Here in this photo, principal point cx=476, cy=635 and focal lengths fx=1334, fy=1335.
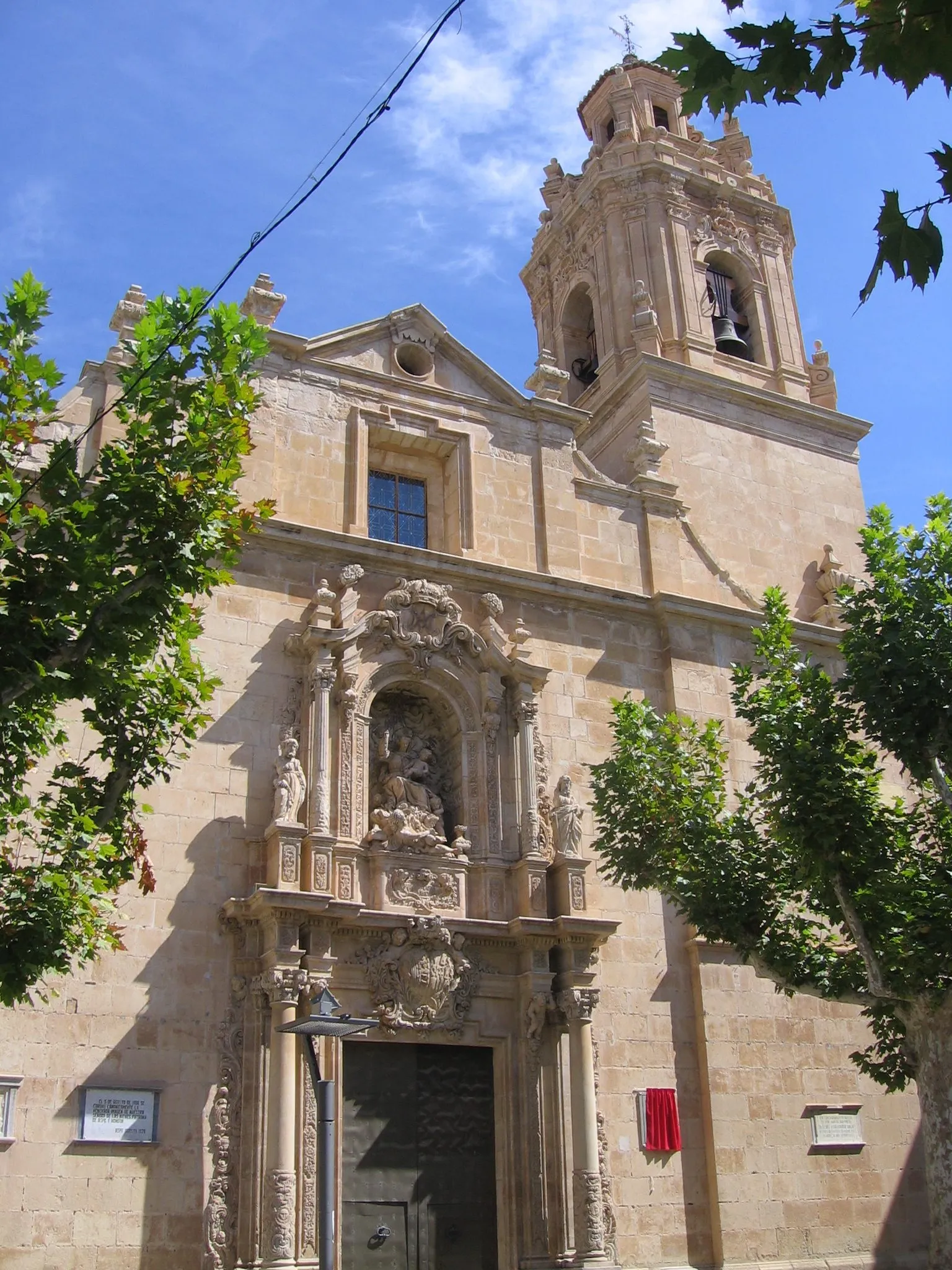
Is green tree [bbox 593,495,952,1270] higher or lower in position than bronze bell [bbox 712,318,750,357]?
lower

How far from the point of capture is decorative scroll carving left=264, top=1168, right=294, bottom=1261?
1302cm

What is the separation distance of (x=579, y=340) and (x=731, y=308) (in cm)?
305

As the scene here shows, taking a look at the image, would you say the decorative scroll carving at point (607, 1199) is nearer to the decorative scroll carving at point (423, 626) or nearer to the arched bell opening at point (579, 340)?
the decorative scroll carving at point (423, 626)

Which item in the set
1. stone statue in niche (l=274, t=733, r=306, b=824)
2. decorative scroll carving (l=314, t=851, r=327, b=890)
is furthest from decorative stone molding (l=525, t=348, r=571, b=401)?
decorative scroll carving (l=314, t=851, r=327, b=890)

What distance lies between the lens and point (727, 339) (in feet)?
79.3

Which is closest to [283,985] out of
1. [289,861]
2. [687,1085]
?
[289,861]

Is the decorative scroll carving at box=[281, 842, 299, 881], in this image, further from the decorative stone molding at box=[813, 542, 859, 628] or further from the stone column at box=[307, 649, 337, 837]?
the decorative stone molding at box=[813, 542, 859, 628]

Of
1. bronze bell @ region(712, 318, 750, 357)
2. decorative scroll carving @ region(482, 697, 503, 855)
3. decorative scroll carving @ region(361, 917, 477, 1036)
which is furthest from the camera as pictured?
bronze bell @ region(712, 318, 750, 357)

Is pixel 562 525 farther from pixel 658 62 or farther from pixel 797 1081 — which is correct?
pixel 658 62

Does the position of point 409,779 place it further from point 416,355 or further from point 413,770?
point 416,355

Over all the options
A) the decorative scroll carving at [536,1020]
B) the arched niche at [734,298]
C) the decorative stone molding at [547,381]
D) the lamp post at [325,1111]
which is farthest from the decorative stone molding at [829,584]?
the lamp post at [325,1111]

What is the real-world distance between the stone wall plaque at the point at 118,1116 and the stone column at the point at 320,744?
3336mm

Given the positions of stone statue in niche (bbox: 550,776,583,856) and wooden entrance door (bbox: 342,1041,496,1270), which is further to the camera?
stone statue in niche (bbox: 550,776,583,856)

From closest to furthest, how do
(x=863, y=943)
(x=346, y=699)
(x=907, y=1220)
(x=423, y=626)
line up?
(x=863, y=943)
(x=346, y=699)
(x=907, y=1220)
(x=423, y=626)
